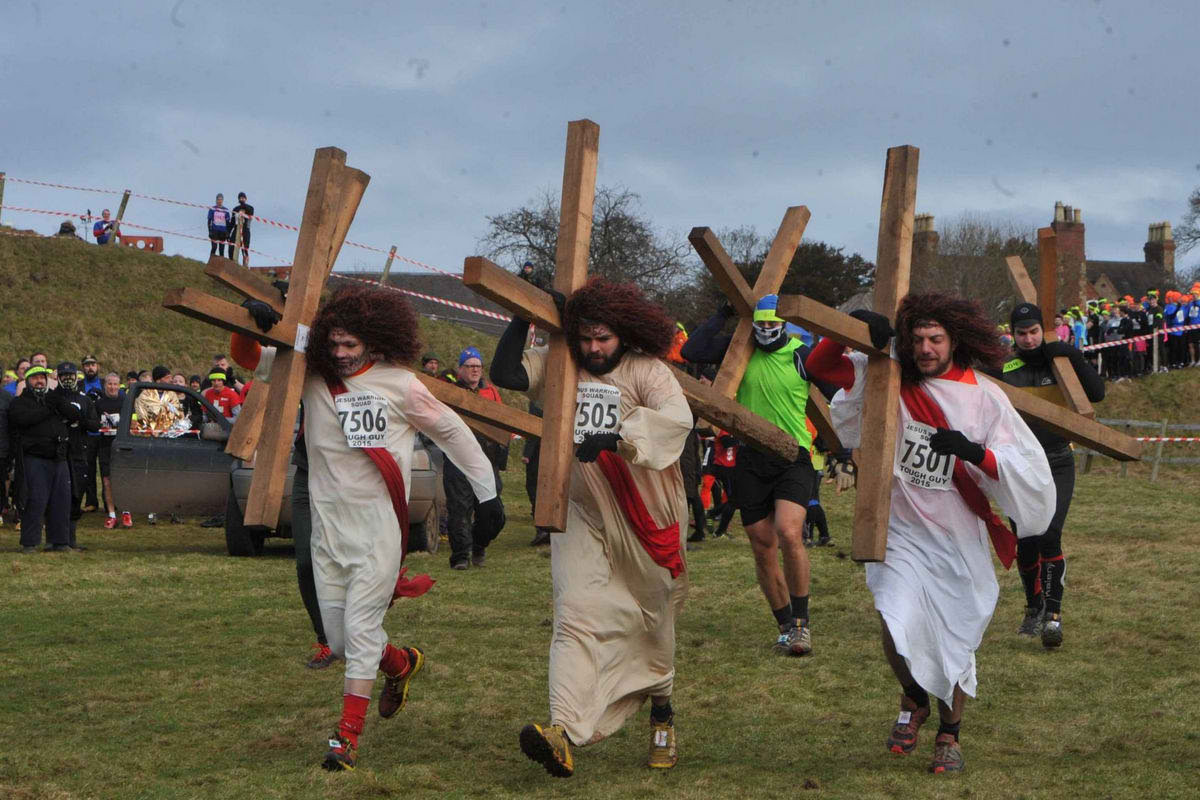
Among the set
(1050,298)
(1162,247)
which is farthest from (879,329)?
(1162,247)

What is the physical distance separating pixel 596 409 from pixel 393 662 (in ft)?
5.19

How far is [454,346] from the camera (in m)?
33.9

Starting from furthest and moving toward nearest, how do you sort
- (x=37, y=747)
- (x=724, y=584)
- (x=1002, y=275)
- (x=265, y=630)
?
(x=1002, y=275), (x=724, y=584), (x=265, y=630), (x=37, y=747)

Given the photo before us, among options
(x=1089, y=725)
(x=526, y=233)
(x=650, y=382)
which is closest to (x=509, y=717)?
(x=650, y=382)

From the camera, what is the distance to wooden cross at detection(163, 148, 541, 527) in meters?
6.09

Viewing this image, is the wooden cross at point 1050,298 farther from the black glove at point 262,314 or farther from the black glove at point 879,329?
the black glove at point 262,314

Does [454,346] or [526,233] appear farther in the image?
→ [526,233]

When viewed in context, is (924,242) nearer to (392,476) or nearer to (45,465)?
(45,465)

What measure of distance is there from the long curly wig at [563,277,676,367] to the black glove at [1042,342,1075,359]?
2906 millimetres

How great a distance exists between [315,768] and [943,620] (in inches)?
107

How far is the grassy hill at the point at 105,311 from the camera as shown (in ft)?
97.1

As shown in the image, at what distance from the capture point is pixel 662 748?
5.92 meters

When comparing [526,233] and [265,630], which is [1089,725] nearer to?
[265,630]

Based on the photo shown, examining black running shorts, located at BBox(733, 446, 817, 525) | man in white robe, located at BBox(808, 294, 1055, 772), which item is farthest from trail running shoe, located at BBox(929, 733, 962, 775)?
black running shorts, located at BBox(733, 446, 817, 525)
